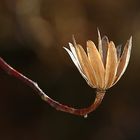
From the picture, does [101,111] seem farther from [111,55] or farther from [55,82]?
[111,55]

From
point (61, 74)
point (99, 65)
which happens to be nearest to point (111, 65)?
point (99, 65)

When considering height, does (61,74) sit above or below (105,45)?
below

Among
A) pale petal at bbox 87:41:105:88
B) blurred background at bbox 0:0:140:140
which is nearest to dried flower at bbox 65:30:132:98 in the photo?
pale petal at bbox 87:41:105:88

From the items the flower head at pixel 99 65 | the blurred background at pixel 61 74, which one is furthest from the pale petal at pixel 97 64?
the blurred background at pixel 61 74

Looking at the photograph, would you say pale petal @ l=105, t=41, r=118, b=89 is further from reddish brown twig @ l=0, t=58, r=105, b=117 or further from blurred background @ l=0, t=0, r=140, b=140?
blurred background @ l=0, t=0, r=140, b=140

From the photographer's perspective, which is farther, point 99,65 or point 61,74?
point 61,74

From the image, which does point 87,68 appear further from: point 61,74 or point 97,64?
point 61,74

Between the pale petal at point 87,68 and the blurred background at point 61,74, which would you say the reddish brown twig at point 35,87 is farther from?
the blurred background at point 61,74
